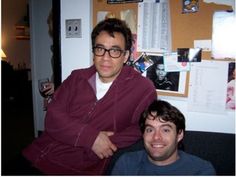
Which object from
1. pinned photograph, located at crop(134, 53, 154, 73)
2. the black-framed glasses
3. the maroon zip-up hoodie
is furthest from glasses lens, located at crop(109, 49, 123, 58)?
pinned photograph, located at crop(134, 53, 154, 73)

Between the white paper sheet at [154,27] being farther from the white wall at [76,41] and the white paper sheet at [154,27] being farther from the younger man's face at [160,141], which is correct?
the younger man's face at [160,141]

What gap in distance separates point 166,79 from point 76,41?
82 centimetres

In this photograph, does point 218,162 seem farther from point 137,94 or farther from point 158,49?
point 158,49

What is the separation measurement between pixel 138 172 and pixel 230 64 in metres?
1.01

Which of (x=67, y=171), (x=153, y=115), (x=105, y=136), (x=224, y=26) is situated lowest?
(x=67, y=171)

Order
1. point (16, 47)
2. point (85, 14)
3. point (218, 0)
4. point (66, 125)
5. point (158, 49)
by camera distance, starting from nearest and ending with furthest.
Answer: point (66, 125), point (218, 0), point (158, 49), point (85, 14), point (16, 47)

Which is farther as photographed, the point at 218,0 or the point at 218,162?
the point at 218,0

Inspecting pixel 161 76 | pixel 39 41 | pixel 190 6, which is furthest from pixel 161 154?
pixel 39 41

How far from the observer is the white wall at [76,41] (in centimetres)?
211

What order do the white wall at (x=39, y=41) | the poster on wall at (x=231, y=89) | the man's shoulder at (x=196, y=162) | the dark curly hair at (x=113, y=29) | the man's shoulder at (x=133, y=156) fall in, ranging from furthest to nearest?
the white wall at (x=39, y=41), the poster on wall at (x=231, y=89), the dark curly hair at (x=113, y=29), the man's shoulder at (x=133, y=156), the man's shoulder at (x=196, y=162)

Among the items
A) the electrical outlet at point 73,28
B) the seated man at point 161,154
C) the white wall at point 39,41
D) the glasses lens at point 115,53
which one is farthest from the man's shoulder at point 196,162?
the white wall at point 39,41

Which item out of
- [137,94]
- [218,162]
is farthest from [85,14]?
[218,162]

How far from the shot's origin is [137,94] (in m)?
1.46

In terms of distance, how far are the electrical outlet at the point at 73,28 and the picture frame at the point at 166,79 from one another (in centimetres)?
62
